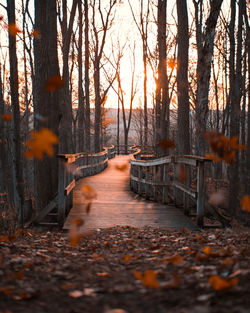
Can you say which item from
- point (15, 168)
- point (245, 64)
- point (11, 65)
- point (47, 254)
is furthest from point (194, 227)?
point (245, 64)

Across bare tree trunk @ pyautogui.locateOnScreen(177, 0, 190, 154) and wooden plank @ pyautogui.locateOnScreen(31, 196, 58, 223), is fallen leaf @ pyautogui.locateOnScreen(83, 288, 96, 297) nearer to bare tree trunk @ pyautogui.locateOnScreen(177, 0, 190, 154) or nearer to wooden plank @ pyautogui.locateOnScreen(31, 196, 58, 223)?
wooden plank @ pyautogui.locateOnScreen(31, 196, 58, 223)

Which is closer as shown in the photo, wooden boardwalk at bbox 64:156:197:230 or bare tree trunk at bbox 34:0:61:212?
wooden boardwalk at bbox 64:156:197:230

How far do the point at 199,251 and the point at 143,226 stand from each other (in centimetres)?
248

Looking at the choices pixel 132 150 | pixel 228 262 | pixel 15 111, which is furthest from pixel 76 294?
pixel 132 150

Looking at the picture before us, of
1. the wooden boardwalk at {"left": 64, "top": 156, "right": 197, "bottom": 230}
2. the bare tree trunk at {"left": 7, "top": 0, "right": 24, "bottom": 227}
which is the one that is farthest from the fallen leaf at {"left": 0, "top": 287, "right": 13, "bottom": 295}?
the bare tree trunk at {"left": 7, "top": 0, "right": 24, "bottom": 227}

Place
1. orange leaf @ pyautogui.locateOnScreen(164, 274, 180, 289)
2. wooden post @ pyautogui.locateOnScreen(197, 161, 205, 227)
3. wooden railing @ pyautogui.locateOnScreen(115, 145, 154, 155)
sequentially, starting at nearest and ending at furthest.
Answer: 1. orange leaf @ pyautogui.locateOnScreen(164, 274, 180, 289)
2. wooden post @ pyautogui.locateOnScreen(197, 161, 205, 227)
3. wooden railing @ pyautogui.locateOnScreen(115, 145, 154, 155)

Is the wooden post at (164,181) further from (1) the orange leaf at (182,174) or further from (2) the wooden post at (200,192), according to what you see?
(2) the wooden post at (200,192)

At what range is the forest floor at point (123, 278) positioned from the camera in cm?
247

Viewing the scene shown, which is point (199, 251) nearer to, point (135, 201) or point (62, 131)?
point (135, 201)

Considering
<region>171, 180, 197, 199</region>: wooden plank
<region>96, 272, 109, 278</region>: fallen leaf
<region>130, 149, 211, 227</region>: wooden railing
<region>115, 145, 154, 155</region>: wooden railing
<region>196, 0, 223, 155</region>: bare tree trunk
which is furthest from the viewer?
<region>115, 145, 154, 155</region>: wooden railing

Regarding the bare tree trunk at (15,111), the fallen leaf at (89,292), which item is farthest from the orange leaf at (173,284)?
the bare tree trunk at (15,111)

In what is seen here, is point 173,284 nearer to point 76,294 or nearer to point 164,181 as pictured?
point 76,294

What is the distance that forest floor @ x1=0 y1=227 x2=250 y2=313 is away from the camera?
247cm

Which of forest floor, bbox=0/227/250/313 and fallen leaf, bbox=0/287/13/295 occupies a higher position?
fallen leaf, bbox=0/287/13/295
